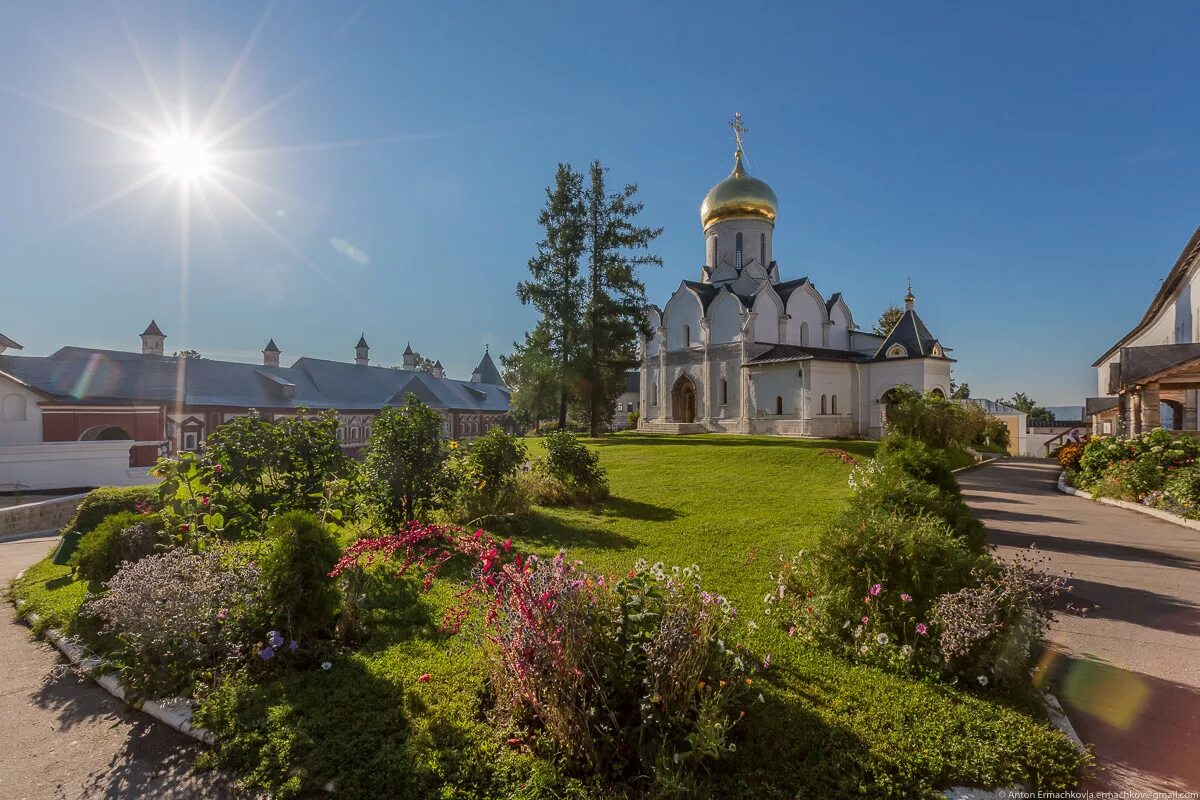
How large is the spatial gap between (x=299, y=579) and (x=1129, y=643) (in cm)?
664

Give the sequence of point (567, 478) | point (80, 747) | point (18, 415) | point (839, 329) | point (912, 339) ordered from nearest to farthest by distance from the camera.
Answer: point (80, 747), point (567, 478), point (18, 415), point (912, 339), point (839, 329)

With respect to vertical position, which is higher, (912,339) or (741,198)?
(741,198)

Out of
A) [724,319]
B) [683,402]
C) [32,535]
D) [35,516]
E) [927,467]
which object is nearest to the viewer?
[927,467]

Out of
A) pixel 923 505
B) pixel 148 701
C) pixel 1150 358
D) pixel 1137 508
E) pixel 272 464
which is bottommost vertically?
pixel 148 701

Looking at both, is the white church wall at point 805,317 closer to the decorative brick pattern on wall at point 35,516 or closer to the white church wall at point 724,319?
the white church wall at point 724,319

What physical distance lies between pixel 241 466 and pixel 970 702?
8.18 meters

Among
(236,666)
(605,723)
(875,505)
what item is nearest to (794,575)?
(875,505)

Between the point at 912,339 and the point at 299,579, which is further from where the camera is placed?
the point at 912,339

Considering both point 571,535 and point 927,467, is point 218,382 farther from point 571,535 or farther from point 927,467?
point 927,467

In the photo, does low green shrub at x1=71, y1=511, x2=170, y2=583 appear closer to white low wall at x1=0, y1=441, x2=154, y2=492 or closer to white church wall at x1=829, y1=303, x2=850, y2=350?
white low wall at x1=0, y1=441, x2=154, y2=492

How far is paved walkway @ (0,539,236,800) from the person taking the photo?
300 centimetres

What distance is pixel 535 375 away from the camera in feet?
90.6

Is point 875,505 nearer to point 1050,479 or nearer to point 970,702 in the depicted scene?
point 970,702

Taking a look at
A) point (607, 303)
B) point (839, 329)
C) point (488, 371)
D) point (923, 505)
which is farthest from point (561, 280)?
point (488, 371)
